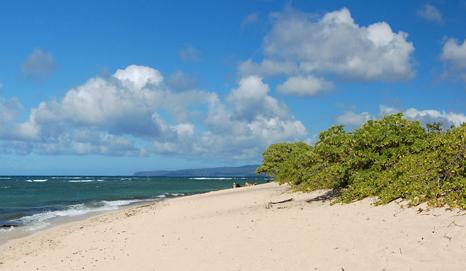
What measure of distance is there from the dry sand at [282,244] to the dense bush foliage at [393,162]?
1.75ft

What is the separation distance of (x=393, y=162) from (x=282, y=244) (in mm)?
6773

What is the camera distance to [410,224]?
1129 centimetres

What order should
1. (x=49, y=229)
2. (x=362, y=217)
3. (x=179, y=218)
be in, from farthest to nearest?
1. (x=49, y=229)
2. (x=179, y=218)
3. (x=362, y=217)

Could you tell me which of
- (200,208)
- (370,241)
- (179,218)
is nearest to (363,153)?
(370,241)

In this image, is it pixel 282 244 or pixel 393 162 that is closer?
pixel 282 244

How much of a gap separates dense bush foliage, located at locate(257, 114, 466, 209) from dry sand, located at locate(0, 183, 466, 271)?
53cm

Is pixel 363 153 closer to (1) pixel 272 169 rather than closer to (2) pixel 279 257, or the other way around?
(2) pixel 279 257

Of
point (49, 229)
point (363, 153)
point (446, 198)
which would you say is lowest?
point (49, 229)

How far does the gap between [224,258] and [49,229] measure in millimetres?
15930

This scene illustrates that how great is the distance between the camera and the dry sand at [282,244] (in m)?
9.55

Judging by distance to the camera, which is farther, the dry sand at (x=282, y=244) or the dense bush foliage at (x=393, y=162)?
the dense bush foliage at (x=393, y=162)

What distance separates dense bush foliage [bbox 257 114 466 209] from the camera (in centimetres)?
1247

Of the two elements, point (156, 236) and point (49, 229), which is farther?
point (49, 229)

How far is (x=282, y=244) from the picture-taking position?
11.9m
